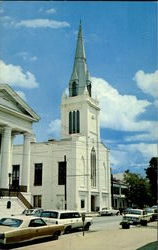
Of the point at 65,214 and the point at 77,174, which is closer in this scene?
the point at 65,214

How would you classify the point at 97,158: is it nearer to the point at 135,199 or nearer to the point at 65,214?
the point at 135,199

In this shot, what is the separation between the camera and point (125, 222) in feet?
83.9

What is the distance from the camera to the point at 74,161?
60.3 metres

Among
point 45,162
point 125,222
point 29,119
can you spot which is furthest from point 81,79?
point 125,222

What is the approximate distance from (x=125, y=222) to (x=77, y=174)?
34.9m

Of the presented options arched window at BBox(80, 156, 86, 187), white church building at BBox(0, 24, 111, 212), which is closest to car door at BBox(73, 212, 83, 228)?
white church building at BBox(0, 24, 111, 212)

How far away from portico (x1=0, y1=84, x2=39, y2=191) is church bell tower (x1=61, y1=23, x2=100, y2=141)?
23865 millimetres

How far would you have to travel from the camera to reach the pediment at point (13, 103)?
3822cm

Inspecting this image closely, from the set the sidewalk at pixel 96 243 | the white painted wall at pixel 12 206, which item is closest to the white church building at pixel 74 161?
the white painted wall at pixel 12 206

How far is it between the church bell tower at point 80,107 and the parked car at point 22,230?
49973 millimetres

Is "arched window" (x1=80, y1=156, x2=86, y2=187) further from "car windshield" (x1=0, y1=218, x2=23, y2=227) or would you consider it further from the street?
"car windshield" (x1=0, y1=218, x2=23, y2=227)

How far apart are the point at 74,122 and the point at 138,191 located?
1909 centimetres

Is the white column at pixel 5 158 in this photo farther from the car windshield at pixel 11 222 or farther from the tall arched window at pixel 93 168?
the tall arched window at pixel 93 168

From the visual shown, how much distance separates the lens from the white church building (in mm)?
60469
